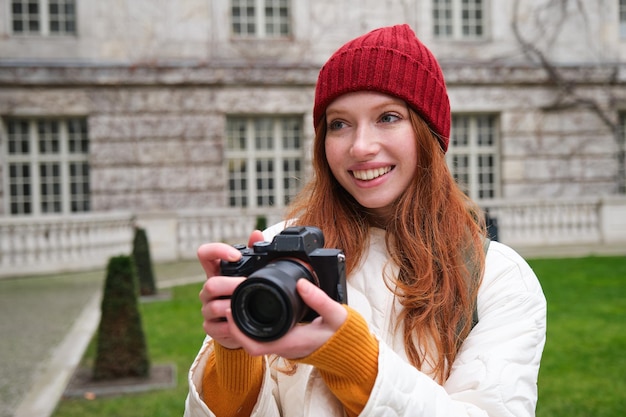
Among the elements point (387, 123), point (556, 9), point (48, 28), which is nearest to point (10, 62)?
point (48, 28)

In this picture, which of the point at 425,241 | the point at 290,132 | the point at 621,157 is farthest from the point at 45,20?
the point at 425,241

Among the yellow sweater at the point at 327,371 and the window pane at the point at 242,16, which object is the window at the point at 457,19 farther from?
the yellow sweater at the point at 327,371

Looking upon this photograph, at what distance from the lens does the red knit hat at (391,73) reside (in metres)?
1.74

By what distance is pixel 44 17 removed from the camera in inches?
581

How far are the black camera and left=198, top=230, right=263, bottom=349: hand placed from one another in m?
0.03

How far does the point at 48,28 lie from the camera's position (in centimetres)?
1481

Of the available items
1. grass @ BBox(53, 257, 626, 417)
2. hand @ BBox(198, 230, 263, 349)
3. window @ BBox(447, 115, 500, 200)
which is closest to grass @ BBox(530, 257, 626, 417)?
grass @ BBox(53, 257, 626, 417)

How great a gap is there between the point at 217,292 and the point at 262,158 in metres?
14.4

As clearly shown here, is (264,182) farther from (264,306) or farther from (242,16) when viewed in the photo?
(264,306)

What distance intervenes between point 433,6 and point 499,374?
16.0m

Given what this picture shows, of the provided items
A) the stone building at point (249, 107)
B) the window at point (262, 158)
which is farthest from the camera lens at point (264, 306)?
the window at point (262, 158)

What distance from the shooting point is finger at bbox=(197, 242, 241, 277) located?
1.44 meters

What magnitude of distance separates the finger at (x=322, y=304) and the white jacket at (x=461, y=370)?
0.48 feet

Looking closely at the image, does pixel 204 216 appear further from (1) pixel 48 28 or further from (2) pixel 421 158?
(2) pixel 421 158
